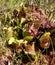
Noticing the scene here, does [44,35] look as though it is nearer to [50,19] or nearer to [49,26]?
[49,26]

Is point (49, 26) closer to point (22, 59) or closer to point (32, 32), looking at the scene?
point (32, 32)

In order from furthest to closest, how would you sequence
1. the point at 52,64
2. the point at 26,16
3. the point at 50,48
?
the point at 26,16
the point at 50,48
the point at 52,64

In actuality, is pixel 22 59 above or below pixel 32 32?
below

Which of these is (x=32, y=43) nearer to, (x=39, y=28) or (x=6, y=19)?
(x=39, y=28)

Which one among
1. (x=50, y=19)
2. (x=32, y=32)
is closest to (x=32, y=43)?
(x=32, y=32)

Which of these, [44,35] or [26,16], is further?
[26,16]

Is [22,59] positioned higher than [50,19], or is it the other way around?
[50,19]

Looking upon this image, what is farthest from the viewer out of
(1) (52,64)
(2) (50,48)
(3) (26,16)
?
(3) (26,16)

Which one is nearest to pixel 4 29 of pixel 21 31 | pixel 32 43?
pixel 21 31

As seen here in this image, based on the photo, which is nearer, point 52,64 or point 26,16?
point 52,64
